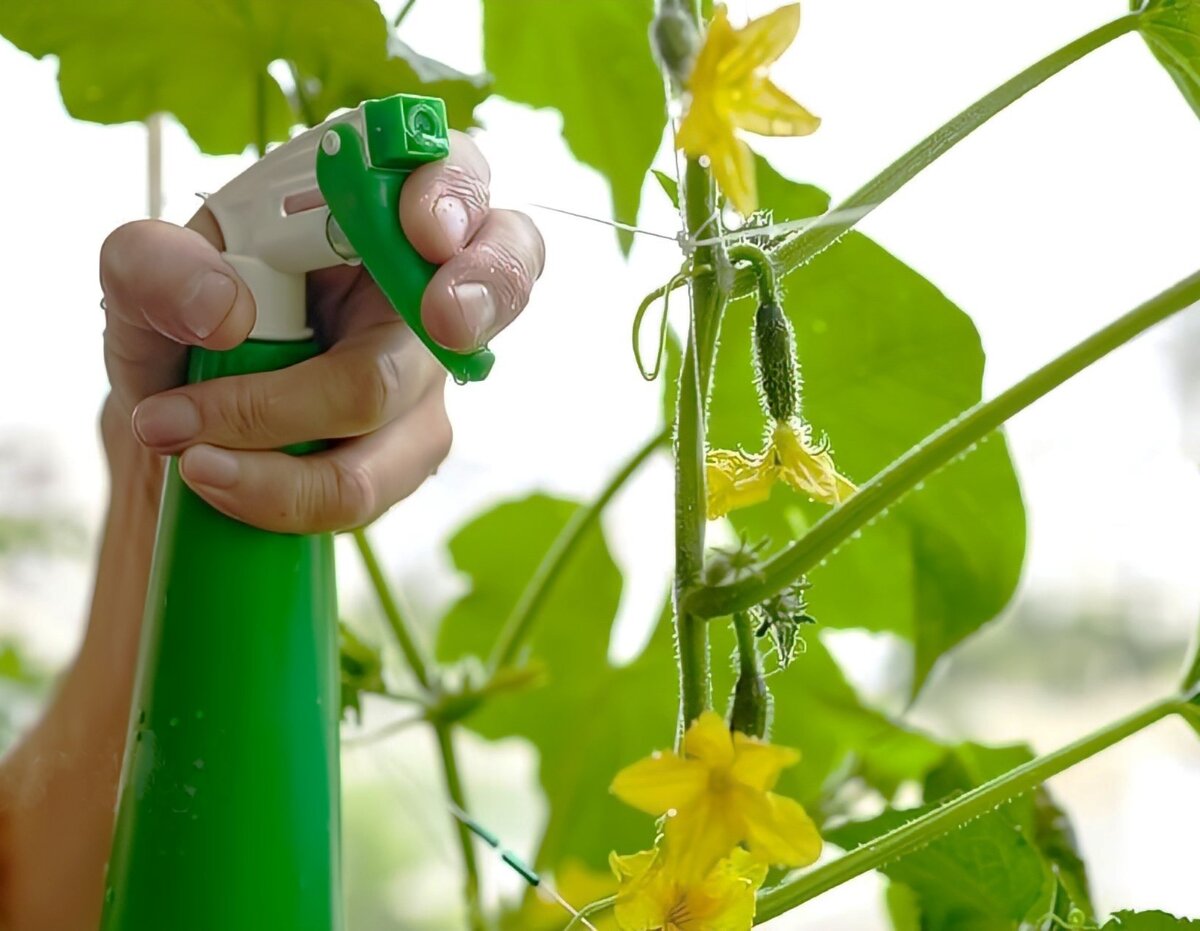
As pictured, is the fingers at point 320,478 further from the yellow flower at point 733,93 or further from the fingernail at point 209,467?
the yellow flower at point 733,93

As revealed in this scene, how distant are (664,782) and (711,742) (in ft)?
0.04

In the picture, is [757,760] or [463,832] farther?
[463,832]

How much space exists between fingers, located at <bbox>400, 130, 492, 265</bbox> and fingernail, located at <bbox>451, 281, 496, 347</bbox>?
0.01 metres

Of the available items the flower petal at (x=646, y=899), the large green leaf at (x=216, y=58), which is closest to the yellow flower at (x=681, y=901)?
the flower petal at (x=646, y=899)

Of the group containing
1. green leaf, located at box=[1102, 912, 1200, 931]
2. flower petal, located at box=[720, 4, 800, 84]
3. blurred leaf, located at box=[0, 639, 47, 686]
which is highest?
blurred leaf, located at box=[0, 639, 47, 686]

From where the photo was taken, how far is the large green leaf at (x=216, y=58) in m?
0.36

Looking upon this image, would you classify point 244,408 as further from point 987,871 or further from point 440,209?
point 987,871

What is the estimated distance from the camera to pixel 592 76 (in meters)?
0.44

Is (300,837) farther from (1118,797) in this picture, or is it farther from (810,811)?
(1118,797)

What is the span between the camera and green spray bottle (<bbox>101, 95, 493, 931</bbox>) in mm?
281

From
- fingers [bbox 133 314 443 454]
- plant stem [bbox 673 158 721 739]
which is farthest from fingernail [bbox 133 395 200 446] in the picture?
plant stem [bbox 673 158 721 739]

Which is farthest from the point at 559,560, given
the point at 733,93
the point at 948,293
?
the point at 733,93

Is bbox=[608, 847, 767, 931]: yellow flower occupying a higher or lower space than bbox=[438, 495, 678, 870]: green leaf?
lower

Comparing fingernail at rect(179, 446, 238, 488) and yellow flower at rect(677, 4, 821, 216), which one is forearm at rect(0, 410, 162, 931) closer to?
fingernail at rect(179, 446, 238, 488)
